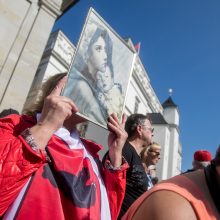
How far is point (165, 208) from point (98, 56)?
1302 millimetres

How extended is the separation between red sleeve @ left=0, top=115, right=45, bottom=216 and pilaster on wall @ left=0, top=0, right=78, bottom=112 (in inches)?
126

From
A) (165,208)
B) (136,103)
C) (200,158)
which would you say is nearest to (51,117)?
(165,208)

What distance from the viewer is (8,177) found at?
1135 mm

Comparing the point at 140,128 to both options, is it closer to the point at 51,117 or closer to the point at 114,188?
the point at 114,188

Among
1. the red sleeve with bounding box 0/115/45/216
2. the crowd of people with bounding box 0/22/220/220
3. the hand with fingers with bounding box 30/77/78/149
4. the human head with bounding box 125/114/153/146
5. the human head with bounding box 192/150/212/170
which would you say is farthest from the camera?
the human head with bounding box 192/150/212/170

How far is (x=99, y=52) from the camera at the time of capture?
1.85 meters

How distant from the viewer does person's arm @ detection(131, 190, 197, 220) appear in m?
0.77

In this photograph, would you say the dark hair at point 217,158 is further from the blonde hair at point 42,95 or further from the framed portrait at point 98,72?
the blonde hair at point 42,95

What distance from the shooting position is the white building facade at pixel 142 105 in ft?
50.5

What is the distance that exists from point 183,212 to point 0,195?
2.66 ft

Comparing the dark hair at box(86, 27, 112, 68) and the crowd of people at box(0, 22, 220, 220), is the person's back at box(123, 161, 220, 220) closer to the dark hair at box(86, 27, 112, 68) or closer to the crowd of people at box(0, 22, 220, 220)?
the crowd of people at box(0, 22, 220, 220)

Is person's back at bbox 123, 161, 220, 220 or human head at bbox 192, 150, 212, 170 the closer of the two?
person's back at bbox 123, 161, 220, 220

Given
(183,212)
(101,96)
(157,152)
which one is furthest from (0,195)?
(157,152)

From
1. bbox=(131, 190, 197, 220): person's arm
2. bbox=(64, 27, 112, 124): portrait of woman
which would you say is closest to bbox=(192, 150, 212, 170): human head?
bbox=(64, 27, 112, 124): portrait of woman
